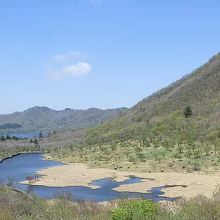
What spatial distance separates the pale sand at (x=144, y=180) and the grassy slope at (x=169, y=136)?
9.05 feet

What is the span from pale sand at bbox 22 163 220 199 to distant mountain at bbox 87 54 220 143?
22.0 metres

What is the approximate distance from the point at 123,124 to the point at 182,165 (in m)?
62.9

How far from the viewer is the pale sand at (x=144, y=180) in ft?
116

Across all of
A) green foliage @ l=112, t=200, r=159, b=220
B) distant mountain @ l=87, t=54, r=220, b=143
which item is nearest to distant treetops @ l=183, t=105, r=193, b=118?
distant mountain @ l=87, t=54, r=220, b=143

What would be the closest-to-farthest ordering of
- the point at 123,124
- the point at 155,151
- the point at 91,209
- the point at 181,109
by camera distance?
the point at 91,209, the point at 155,151, the point at 181,109, the point at 123,124

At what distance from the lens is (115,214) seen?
17547mm

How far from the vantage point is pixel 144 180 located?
41750 mm

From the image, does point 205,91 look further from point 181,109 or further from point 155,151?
point 155,151

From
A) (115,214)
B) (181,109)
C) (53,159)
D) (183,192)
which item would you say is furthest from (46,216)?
(181,109)

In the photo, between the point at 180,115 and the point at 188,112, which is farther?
the point at 180,115

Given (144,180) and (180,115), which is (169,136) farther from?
(144,180)

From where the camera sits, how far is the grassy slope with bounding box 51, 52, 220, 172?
50.5 meters

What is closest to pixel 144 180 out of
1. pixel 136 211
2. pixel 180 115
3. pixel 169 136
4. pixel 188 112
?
pixel 136 211

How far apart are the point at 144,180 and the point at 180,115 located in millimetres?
48581
